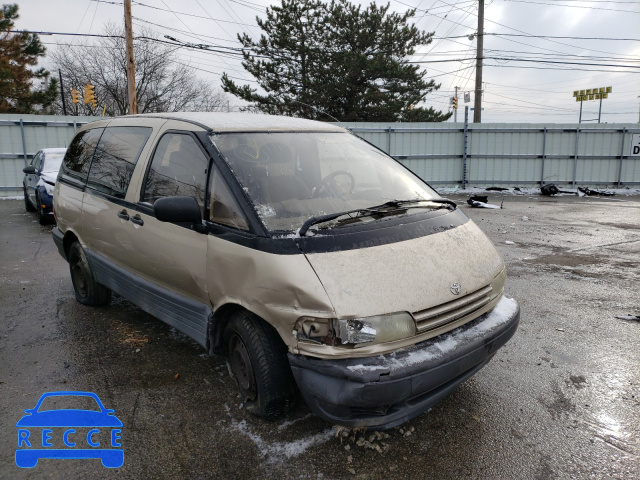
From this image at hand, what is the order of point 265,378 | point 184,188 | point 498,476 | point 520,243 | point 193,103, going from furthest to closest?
point 193,103, point 520,243, point 184,188, point 265,378, point 498,476

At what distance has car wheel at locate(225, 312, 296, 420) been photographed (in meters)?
2.62

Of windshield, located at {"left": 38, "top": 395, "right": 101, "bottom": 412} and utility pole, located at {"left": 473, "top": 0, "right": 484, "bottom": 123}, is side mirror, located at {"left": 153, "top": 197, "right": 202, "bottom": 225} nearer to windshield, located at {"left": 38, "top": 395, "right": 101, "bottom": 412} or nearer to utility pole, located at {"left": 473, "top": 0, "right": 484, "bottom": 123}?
windshield, located at {"left": 38, "top": 395, "right": 101, "bottom": 412}

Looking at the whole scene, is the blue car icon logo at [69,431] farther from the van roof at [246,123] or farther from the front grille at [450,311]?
the van roof at [246,123]

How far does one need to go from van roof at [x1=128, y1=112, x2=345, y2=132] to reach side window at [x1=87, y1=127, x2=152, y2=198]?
10.9 inches

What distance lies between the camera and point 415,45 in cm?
2675

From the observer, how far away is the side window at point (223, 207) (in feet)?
9.11

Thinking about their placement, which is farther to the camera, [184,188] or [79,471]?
[184,188]

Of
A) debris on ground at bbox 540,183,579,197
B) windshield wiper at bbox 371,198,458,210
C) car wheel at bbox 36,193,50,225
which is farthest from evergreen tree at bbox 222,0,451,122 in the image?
windshield wiper at bbox 371,198,458,210

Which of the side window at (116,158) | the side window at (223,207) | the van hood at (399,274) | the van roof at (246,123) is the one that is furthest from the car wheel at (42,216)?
the van hood at (399,274)

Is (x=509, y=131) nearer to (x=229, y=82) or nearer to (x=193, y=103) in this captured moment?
(x=229, y=82)

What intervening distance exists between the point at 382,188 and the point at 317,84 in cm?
2411

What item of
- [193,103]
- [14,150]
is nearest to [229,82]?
[14,150]

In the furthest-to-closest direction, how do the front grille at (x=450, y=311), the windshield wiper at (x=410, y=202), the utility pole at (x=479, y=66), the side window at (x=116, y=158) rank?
the utility pole at (x=479, y=66) → the side window at (x=116, y=158) → the windshield wiper at (x=410, y=202) → the front grille at (x=450, y=311)

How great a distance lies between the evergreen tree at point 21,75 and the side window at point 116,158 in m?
29.1
